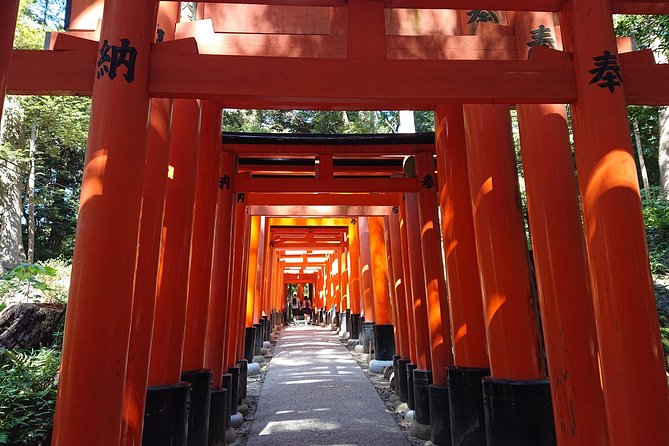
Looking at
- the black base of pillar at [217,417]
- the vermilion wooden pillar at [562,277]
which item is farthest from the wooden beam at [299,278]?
the vermilion wooden pillar at [562,277]

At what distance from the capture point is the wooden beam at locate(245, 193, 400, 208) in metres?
7.79

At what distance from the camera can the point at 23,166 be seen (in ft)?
48.6

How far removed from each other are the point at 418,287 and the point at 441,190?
1.97 meters

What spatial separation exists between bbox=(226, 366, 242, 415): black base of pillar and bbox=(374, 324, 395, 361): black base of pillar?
4.82 meters

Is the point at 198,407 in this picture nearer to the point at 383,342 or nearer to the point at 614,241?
the point at 614,241

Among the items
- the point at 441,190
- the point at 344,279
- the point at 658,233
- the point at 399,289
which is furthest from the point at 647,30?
the point at 344,279

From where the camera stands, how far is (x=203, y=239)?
477 cm

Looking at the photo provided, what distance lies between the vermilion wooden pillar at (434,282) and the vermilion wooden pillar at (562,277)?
235cm

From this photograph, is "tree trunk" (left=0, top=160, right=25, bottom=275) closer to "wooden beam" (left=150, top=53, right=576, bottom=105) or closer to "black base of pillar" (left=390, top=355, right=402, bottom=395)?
"black base of pillar" (left=390, top=355, right=402, bottom=395)

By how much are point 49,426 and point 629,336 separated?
5055mm

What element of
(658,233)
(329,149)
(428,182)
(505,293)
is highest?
(329,149)

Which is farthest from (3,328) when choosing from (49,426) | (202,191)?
(202,191)

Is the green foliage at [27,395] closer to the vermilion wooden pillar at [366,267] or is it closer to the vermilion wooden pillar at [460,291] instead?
the vermilion wooden pillar at [460,291]

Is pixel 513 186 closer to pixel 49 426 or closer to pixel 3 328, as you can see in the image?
pixel 49 426
